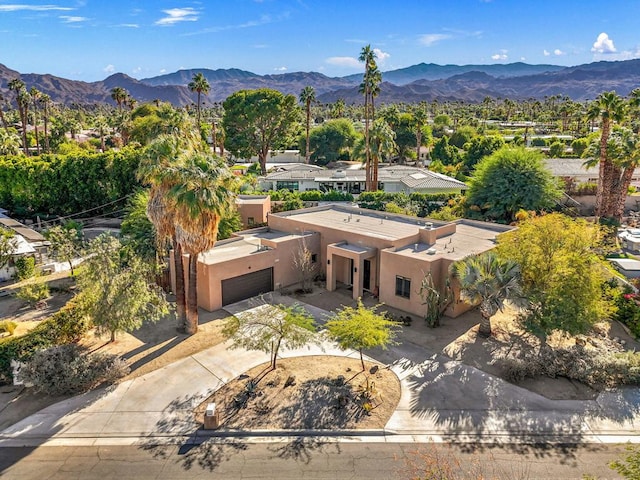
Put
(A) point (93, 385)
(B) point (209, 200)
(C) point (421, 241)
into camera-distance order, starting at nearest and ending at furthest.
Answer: (A) point (93, 385) < (B) point (209, 200) < (C) point (421, 241)

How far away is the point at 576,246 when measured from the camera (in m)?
20.8

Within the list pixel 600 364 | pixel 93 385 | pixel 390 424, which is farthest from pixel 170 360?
pixel 600 364

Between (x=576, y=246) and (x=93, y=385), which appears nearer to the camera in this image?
(x=93, y=385)

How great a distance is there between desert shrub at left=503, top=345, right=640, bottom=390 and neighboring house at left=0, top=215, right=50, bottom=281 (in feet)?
101

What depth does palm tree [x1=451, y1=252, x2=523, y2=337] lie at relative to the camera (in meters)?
20.0

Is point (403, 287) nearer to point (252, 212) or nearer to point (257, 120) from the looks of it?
point (252, 212)

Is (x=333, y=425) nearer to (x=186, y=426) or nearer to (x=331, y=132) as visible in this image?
(x=186, y=426)

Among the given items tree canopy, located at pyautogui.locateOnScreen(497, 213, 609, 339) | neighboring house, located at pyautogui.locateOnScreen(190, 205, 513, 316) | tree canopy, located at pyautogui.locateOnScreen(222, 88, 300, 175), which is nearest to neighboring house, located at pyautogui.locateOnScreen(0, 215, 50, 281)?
neighboring house, located at pyautogui.locateOnScreen(190, 205, 513, 316)

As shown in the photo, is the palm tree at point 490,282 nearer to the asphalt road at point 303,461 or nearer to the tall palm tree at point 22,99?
the asphalt road at point 303,461

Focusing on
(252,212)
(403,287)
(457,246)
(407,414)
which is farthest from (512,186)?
(407,414)

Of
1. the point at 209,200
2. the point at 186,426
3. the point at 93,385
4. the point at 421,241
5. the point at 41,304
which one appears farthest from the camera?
the point at 421,241

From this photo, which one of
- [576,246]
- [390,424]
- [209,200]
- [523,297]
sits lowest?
[390,424]

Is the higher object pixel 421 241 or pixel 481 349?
pixel 421 241

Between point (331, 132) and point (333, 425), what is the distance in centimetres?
7293
